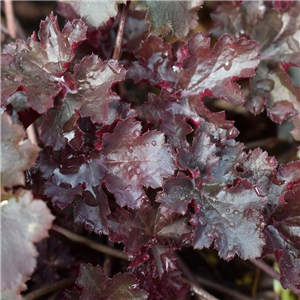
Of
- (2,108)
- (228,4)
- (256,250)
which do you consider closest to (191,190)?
(256,250)

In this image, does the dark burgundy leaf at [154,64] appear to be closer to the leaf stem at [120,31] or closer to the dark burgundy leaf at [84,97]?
the leaf stem at [120,31]

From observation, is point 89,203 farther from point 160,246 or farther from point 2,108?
point 2,108

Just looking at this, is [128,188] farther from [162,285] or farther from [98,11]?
[98,11]

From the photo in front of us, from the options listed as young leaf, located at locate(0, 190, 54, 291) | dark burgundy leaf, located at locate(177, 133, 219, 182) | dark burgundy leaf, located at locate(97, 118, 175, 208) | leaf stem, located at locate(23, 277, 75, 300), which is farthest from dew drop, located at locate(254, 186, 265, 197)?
leaf stem, located at locate(23, 277, 75, 300)

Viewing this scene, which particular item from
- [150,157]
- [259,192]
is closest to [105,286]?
[150,157]

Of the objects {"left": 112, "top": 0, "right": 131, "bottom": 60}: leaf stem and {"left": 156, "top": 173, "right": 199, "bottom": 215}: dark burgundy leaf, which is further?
{"left": 112, "top": 0, "right": 131, "bottom": 60}: leaf stem

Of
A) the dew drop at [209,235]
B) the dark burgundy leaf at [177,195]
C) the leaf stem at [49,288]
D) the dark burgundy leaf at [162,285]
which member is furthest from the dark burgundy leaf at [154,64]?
the leaf stem at [49,288]

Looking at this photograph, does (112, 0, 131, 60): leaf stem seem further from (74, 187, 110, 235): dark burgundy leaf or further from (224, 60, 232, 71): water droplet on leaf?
(74, 187, 110, 235): dark burgundy leaf
